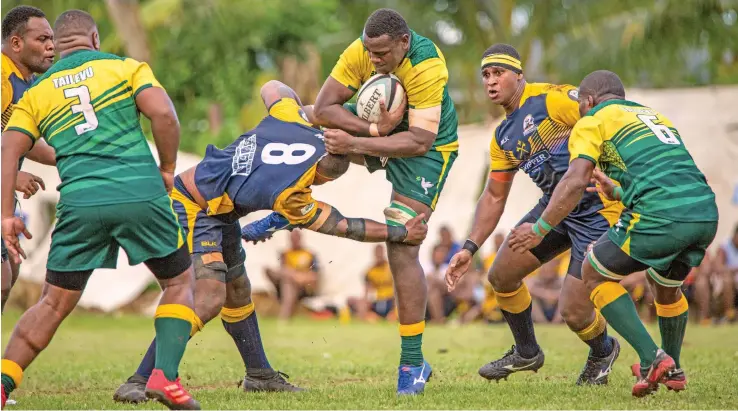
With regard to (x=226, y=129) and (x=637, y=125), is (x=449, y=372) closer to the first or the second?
(x=637, y=125)

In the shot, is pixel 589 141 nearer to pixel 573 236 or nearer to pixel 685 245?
pixel 685 245

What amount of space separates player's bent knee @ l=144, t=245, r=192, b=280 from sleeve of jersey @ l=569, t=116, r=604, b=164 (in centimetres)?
259

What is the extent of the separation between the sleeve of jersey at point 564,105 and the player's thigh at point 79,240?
133 inches

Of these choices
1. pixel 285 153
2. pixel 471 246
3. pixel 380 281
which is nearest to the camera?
pixel 285 153

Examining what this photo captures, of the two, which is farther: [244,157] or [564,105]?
[564,105]

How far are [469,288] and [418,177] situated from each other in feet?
28.7

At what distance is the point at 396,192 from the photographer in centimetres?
752

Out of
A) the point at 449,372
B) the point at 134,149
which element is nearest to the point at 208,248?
the point at 134,149

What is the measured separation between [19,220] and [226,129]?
17055 millimetres

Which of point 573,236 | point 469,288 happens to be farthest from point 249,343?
point 469,288

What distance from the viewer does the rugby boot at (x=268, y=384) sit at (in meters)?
7.77

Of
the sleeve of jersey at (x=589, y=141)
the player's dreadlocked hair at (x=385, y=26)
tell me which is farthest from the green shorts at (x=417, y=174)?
the sleeve of jersey at (x=589, y=141)

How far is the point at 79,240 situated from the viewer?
6219mm

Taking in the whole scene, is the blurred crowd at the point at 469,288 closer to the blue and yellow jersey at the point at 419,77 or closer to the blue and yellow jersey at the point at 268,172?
the blue and yellow jersey at the point at 419,77
